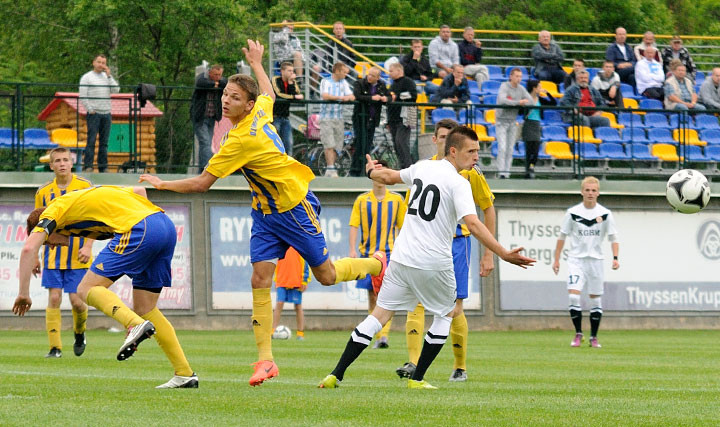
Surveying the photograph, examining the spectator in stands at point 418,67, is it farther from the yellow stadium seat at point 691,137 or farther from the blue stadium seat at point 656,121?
the yellow stadium seat at point 691,137

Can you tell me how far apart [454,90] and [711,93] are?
632cm

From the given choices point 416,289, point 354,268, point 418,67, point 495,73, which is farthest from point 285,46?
point 416,289

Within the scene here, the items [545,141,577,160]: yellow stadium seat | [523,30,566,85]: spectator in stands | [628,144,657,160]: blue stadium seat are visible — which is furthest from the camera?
[523,30,566,85]: spectator in stands

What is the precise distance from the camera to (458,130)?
9.41m

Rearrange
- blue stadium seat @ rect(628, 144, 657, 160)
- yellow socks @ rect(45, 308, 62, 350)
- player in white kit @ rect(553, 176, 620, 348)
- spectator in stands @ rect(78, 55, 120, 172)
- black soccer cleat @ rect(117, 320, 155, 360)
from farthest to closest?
blue stadium seat @ rect(628, 144, 657, 160) → spectator in stands @ rect(78, 55, 120, 172) → player in white kit @ rect(553, 176, 620, 348) → yellow socks @ rect(45, 308, 62, 350) → black soccer cleat @ rect(117, 320, 155, 360)

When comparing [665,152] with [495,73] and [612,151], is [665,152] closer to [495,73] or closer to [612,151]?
[612,151]

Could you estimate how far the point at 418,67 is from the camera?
2536cm

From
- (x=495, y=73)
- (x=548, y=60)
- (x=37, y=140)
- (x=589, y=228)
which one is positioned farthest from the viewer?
(x=495, y=73)

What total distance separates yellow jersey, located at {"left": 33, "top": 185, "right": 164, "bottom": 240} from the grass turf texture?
120cm

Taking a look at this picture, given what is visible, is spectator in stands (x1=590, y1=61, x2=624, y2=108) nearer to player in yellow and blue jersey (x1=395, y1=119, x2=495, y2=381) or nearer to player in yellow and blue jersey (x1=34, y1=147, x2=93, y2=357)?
player in yellow and blue jersey (x1=34, y1=147, x2=93, y2=357)

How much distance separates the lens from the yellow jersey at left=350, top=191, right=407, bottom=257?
52.5 feet

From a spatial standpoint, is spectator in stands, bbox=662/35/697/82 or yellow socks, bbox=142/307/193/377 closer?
yellow socks, bbox=142/307/193/377

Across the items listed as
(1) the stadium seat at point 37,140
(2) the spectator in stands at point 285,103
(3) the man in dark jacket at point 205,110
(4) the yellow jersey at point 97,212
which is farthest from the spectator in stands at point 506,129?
(4) the yellow jersey at point 97,212

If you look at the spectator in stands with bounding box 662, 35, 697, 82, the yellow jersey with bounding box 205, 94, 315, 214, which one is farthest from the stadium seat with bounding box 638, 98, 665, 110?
the yellow jersey with bounding box 205, 94, 315, 214
